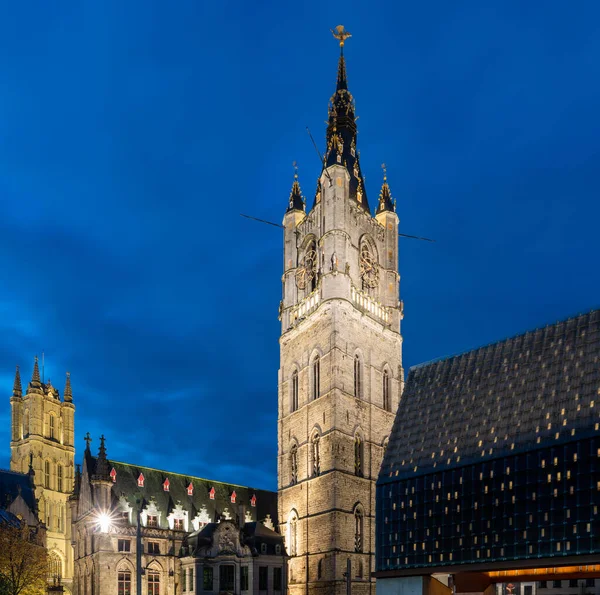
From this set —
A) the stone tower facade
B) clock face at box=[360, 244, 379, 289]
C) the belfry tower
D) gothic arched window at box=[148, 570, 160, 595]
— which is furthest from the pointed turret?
the stone tower facade

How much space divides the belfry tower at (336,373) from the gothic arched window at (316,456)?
130mm

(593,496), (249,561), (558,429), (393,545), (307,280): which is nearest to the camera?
(593,496)

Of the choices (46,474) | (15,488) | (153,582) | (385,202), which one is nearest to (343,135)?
(385,202)

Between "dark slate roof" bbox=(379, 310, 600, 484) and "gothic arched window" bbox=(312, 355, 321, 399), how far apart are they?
26.5 feet

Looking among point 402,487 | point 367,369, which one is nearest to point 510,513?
point 402,487

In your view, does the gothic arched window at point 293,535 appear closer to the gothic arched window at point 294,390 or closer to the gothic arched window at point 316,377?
the gothic arched window at point 294,390

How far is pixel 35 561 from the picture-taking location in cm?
6000

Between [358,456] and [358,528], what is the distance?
20.4ft

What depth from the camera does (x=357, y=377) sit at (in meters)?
→ 71.0

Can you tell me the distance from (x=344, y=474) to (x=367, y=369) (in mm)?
10429

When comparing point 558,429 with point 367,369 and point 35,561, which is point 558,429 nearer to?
point 367,369

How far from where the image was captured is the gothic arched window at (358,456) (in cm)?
6825

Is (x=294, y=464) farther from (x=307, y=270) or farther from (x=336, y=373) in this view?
(x=307, y=270)

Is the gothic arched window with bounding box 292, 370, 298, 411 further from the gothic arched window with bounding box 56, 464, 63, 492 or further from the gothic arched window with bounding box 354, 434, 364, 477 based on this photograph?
the gothic arched window with bounding box 56, 464, 63, 492
